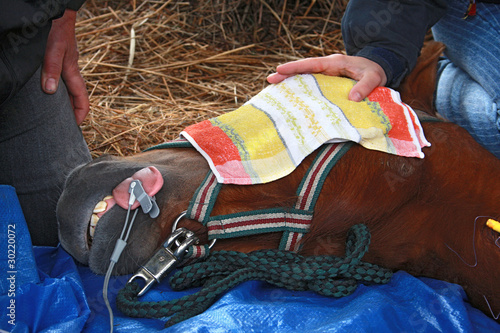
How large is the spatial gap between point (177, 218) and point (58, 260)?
392 mm

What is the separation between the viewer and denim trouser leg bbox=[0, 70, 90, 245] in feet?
4.87

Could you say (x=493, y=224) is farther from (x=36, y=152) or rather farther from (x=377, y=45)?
(x=36, y=152)

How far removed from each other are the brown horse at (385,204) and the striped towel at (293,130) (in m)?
0.03

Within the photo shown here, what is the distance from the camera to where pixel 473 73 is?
1.96m

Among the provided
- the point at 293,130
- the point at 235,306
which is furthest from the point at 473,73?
the point at 235,306

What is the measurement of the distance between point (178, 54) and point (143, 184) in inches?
95.4

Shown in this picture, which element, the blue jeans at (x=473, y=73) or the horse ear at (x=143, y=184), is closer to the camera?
the horse ear at (x=143, y=184)

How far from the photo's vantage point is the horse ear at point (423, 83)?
155 cm

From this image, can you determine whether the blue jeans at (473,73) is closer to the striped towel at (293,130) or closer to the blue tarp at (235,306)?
the striped towel at (293,130)

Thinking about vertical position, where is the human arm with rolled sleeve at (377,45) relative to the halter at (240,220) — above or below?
above

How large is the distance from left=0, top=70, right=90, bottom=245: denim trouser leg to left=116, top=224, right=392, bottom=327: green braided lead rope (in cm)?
53

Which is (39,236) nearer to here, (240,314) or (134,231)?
(134,231)

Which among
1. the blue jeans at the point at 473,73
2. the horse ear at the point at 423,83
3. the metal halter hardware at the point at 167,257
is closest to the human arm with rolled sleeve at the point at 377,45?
the horse ear at the point at 423,83

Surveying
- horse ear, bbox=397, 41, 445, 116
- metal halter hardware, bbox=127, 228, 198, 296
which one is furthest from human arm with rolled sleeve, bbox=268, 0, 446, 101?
metal halter hardware, bbox=127, 228, 198, 296
